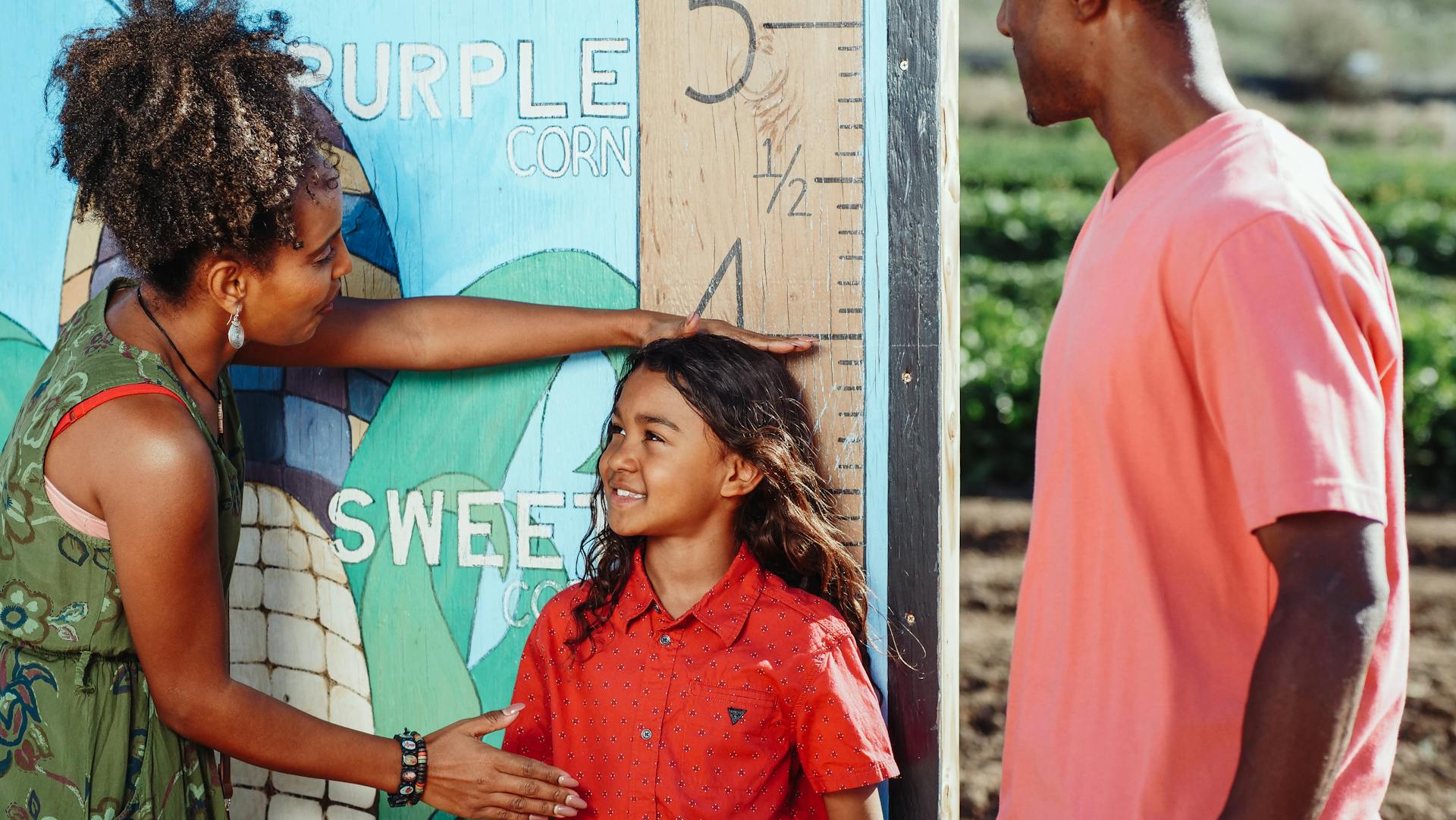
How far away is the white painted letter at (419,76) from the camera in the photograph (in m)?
2.51

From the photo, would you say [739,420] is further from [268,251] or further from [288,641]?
[288,641]

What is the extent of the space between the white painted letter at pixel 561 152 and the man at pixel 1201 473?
102 cm

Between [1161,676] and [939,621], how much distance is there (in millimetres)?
929

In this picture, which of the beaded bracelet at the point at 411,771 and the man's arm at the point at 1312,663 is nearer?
the man's arm at the point at 1312,663

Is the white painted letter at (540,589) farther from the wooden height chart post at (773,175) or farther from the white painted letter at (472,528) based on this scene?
the wooden height chart post at (773,175)

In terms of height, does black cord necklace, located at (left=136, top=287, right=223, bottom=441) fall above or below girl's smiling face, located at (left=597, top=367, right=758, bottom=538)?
above

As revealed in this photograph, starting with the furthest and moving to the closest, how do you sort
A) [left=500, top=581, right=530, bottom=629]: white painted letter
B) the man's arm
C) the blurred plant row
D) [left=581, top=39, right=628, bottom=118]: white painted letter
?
the blurred plant row → [left=500, top=581, right=530, bottom=629]: white painted letter → [left=581, top=39, right=628, bottom=118]: white painted letter → the man's arm

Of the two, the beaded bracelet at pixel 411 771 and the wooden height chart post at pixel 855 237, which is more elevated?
the wooden height chart post at pixel 855 237

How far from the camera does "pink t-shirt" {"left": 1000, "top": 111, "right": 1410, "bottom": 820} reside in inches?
51.4

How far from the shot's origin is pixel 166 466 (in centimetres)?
192

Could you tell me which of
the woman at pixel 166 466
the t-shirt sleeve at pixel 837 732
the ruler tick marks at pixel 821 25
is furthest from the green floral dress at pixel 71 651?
the ruler tick marks at pixel 821 25

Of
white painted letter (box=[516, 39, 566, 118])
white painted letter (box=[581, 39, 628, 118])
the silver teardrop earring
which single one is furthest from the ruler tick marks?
the silver teardrop earring

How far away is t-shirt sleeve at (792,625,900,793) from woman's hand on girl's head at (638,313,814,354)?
532 mm

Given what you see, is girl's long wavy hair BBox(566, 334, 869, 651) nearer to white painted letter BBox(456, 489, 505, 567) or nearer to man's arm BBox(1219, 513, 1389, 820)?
white painted letter BBox(456, 489, 505, 567)
